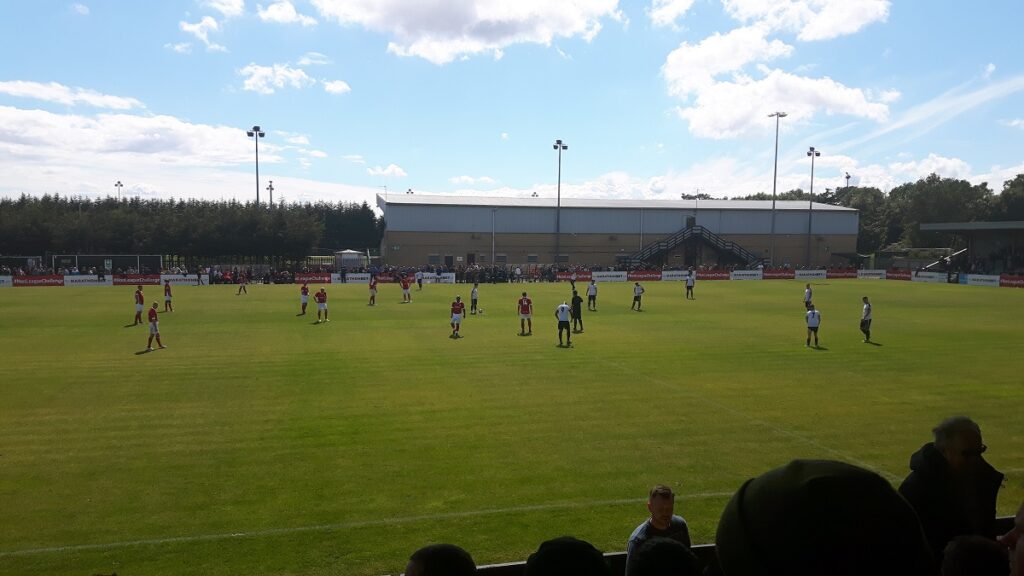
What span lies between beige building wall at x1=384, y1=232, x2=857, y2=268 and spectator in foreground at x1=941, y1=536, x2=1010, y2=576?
75.7 m

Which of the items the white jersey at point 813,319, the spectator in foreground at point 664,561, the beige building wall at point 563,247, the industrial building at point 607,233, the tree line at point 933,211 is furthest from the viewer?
the tree line at point 933,211

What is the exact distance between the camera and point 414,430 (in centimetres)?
1284

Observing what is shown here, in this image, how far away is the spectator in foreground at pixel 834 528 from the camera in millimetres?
1484

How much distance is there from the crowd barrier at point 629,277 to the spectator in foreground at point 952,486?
5422 cm

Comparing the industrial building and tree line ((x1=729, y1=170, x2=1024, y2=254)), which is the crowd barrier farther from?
tree line ((x1=729, y1=170, x2=1024, y2=254))

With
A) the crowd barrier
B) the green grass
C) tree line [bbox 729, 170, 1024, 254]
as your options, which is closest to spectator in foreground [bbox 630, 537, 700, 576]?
the green grass

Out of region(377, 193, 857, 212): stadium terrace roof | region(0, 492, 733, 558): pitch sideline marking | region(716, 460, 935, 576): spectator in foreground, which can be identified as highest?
region(377, 193, 857, 212): stadium terrace roof

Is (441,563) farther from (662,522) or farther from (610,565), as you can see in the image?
(662,522)

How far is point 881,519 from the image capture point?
1.52 metres

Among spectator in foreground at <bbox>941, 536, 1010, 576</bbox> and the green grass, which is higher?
spectator in foreground at <bbox>941, 536, 1010, 576</bbox>

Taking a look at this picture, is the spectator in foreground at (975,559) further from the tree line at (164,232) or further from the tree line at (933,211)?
the tree line at (933,211)

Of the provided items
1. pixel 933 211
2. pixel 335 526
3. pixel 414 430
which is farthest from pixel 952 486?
pixel 933 211

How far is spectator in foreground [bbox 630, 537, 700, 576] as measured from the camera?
7.22ft

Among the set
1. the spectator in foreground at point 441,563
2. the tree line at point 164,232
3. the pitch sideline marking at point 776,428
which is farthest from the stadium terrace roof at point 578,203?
the spectator in foreground at point 441,563
